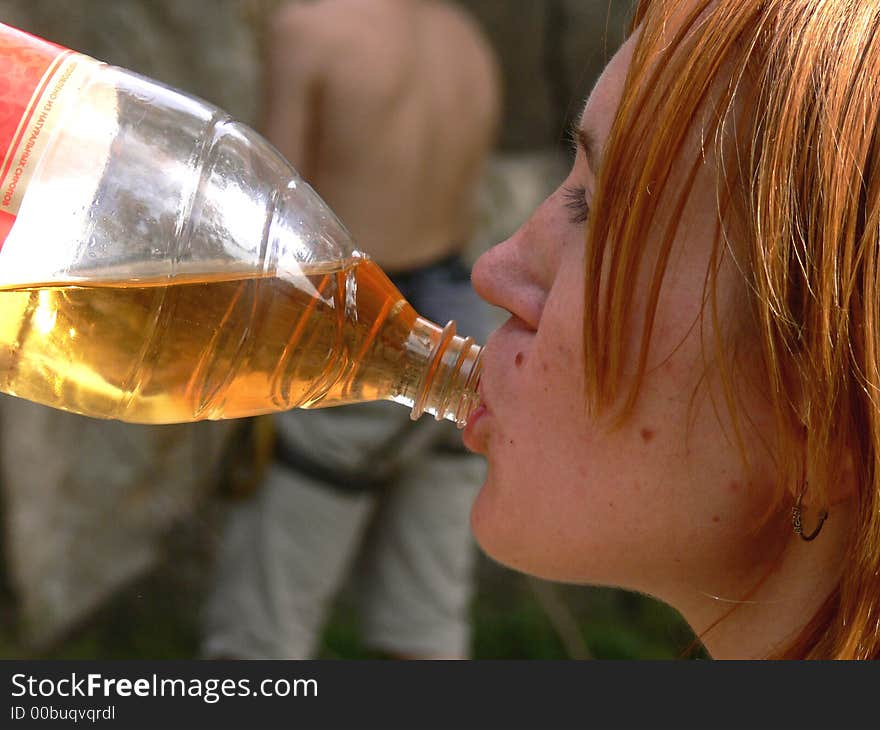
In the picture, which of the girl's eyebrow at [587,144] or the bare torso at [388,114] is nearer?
the girl's eyebrow at [587,144]

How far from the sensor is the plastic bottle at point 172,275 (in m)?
1.01

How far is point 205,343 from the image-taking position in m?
1.10

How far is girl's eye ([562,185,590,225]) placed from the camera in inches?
39.2

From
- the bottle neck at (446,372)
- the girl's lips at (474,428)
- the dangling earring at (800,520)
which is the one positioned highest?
the bottle neck at (446,372)

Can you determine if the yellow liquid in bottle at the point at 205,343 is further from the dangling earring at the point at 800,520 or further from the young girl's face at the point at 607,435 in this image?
the dangling earring at the point at 800,520

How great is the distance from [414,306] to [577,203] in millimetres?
2280

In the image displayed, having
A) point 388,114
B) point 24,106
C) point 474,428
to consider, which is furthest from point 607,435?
point 388,114

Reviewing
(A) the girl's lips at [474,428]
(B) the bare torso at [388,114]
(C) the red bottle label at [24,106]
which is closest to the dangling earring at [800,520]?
(A) the girl's lips at [474,428]

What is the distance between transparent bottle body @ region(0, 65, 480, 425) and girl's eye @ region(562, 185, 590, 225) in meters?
0.20

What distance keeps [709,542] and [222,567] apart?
2.55 metres

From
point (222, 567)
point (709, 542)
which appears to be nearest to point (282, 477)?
point (222, 567)

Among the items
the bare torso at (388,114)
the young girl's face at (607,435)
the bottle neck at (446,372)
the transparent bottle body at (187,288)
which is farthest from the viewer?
the bare torso at (388,114)

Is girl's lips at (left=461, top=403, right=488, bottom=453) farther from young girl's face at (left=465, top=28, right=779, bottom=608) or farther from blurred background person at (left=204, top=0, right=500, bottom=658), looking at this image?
blurred background person at (left=204, top=0, right=500, bottom=658)

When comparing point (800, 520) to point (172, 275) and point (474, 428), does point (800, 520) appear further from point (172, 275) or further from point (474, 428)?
point (172, 275)
